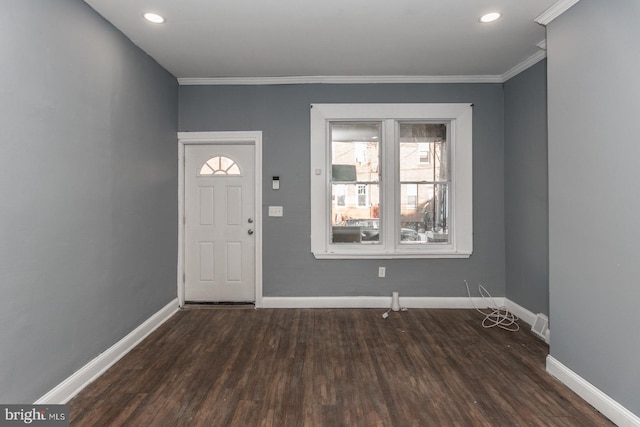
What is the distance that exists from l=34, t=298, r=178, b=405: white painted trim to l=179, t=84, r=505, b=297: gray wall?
1232mm

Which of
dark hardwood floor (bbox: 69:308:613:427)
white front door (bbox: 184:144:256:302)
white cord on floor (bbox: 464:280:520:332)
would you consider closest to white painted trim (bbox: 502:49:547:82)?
white cord on floor (bbox: 464:280:520:332)

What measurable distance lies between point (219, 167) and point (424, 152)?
249 centimetres

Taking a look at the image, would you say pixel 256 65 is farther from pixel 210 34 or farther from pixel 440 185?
pixel 440 185

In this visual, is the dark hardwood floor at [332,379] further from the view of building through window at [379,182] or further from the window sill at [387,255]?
the view of building through window at [379,182]

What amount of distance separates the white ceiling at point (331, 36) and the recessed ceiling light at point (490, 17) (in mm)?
43

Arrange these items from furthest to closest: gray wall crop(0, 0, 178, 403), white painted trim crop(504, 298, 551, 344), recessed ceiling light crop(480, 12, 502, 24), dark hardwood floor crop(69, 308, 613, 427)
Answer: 1. white painted trim crop(504, 298, 551, 344)
2. recessed ceiling light crop(480, 12, 502, 24)
3. dark hardwood floor crop(69, 308, 613, 427)
4. gray wall crop(0, 0, 178, 403)

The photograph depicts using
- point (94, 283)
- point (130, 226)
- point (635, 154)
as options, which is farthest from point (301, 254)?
point (635, 154)

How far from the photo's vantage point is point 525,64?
131 inches

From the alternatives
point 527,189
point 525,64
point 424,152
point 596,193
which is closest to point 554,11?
point 525,64

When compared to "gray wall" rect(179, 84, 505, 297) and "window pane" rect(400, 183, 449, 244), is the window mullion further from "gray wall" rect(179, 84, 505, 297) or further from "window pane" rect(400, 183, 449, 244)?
"gray wall" rect(179, 84, 505, 297)

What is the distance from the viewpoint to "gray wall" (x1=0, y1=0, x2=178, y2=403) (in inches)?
69.2

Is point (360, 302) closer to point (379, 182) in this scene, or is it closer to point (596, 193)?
point (379, 182)

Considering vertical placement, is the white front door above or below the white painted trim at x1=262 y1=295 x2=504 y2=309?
above

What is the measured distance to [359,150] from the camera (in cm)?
390
